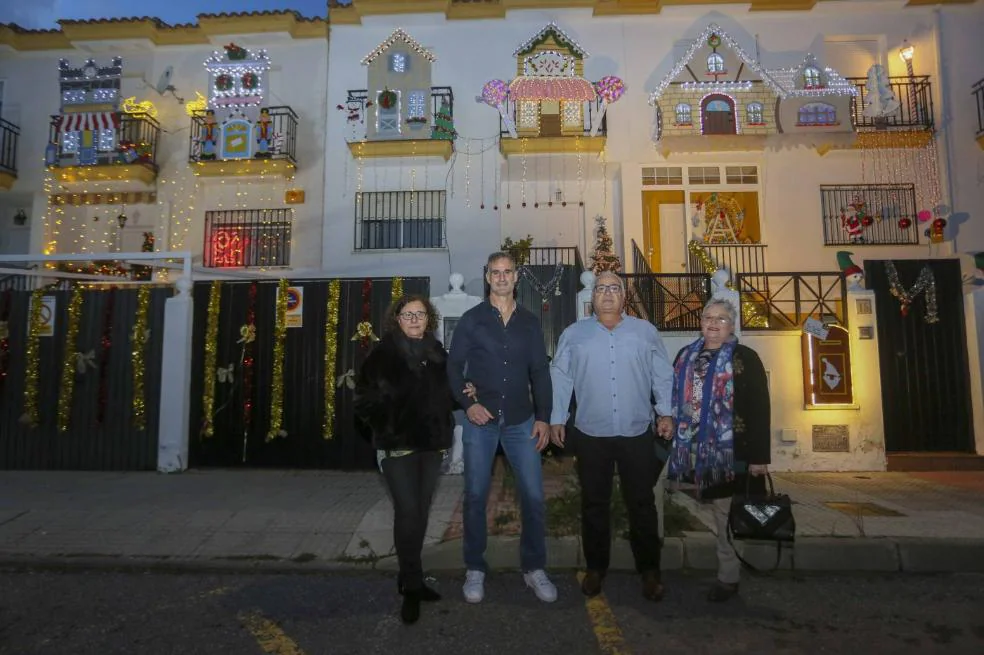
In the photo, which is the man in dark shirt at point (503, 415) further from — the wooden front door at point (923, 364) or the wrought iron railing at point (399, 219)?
the wrought iron railing at point (399, 219)

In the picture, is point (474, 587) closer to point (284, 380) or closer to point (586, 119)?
point (284, 380)

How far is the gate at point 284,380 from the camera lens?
24.7 feet

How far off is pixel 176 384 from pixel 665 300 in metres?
7.16

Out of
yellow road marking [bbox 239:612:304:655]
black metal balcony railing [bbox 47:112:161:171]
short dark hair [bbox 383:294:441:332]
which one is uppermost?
black metal balcony railing [bbox 47:112:161:171]

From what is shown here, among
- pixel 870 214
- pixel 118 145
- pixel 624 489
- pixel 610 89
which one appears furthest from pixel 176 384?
A: pixel 870 214

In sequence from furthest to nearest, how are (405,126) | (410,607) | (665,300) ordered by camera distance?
(405,126), (665,300), (410,607)

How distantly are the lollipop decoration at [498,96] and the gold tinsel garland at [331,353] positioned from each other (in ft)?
17.7

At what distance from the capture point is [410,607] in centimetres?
325

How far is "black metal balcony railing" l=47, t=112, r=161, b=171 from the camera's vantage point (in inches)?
469

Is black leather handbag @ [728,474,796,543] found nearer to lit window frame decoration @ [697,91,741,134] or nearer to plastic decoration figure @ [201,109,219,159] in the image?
lit window frame decoration @ [697,91,741,134]

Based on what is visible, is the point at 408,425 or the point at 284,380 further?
the point at 284,380

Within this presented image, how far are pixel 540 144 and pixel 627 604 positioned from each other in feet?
31.0

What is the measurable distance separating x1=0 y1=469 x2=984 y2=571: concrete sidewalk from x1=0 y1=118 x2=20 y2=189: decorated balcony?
8.70 metres

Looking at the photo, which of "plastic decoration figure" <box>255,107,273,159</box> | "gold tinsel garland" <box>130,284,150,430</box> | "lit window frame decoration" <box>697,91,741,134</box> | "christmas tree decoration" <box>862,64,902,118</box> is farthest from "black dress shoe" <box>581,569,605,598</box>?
"christmas tree decoration" <box>862,64,902,118</box>
